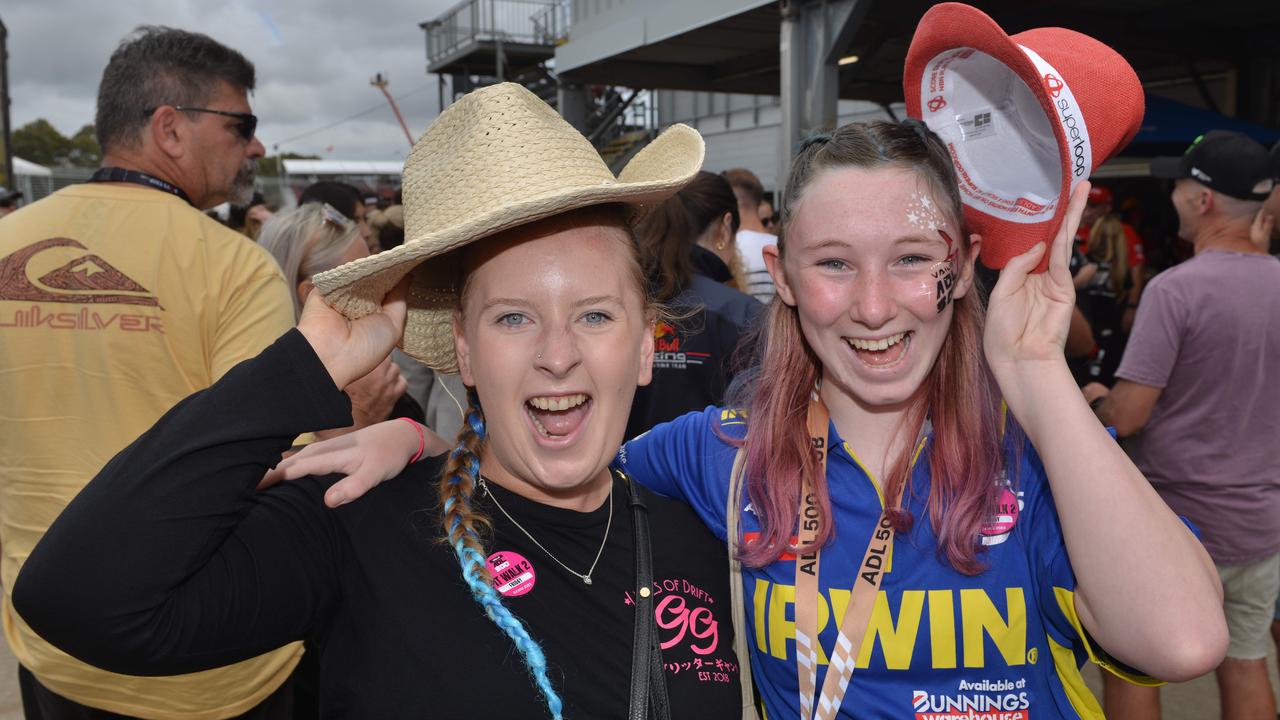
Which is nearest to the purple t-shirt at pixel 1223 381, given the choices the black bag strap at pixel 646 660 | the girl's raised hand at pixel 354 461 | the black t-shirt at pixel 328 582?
the black t-shirt at pixel 328 582

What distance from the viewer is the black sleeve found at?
1.17 meters

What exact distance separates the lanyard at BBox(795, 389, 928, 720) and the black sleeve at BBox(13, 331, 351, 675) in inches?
36.3

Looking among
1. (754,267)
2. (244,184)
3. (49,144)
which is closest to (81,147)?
(49,144)

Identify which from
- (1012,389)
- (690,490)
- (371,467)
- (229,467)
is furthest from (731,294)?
(229,467)

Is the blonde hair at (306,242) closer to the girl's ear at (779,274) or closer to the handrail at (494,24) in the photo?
the girl's ear at (779,274)

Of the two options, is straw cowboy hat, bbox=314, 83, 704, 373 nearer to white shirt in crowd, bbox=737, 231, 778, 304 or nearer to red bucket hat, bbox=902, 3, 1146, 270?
red bucket hat, bbox=902, 3, 1146, 270

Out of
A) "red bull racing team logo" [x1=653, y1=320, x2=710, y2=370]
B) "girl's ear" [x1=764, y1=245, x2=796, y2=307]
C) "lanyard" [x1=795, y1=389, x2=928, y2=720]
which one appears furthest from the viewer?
"red bull racing team logo" [x1=653, y1=320, x2=710, y2=370]

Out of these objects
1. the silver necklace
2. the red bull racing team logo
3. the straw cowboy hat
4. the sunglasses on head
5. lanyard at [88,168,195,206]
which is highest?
the sunglasses on head

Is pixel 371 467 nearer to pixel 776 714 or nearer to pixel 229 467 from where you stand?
pixel 229 467

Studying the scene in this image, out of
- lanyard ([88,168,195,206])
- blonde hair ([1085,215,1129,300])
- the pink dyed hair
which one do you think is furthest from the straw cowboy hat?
blonde hair ([1085,215,1129,300])

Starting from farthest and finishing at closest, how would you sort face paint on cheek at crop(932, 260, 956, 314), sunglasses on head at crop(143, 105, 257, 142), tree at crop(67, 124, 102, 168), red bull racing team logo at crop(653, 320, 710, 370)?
tree at crop(67, 124, 102, 168) < red bull racing team logo at crop(653, 320, 710, 370) < sunglasses on head at crop(143, 105, 257, 142) < face paint on cheek at crop(932, 260, 956, 314)

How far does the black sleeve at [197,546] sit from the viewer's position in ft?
3.82

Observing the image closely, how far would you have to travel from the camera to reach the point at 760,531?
1846 mm

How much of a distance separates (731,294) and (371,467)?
2696mm
